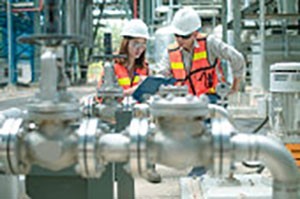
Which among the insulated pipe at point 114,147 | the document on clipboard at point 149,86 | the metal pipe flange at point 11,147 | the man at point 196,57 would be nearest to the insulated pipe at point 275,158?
the insulated pipe at point 114,147

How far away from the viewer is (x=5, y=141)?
2.78ft

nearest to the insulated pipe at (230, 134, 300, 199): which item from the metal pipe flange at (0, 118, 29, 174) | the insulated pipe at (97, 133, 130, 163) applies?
the insulated pipe at (97, 133, 130, 163)

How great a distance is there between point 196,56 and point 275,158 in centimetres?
150

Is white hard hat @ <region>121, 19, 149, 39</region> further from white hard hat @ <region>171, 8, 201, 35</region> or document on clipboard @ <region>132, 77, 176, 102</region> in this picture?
document on clipboard @ <region>132, 77, 176, 102</region>

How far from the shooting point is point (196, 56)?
232 cm

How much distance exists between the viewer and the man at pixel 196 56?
7.45ft

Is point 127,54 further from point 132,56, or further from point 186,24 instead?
point 186,24

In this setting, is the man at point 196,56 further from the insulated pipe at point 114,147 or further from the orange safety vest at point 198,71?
the insulated pipe at point 114,147

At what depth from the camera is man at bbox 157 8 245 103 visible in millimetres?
2271

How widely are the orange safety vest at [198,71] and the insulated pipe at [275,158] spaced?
1453 millimetres

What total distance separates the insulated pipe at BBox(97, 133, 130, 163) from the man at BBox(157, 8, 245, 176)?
144 centimetres

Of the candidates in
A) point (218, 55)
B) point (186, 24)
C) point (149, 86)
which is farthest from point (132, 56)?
point (149, 86)

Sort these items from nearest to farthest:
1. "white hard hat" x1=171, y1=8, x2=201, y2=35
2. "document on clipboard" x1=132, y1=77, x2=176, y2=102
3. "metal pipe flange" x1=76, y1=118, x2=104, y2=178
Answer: "metal pipe flange" x1=76, y1=118, x2=104, y2=178 → "document on clipboard" x1=132, y1=77, x2=176, y2=102 → "white hard hat" x1=171, y1=8, x2=201, y2=35

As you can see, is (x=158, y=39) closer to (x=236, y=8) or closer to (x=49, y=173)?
(x=236, y=8)
